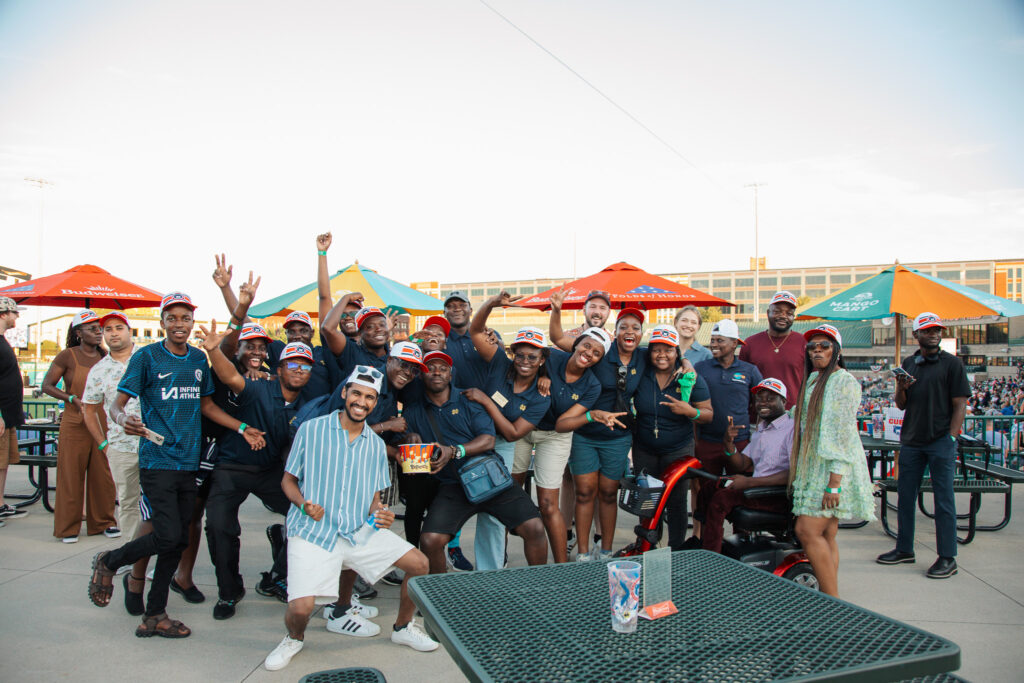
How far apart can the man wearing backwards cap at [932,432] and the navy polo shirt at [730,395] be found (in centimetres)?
125

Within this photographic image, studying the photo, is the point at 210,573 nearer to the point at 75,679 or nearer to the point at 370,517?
the point at 75,679

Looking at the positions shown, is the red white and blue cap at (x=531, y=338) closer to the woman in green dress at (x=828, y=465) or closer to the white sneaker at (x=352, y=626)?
the woman in green dress at (x=828, y=465)

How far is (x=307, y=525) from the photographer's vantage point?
143 inches

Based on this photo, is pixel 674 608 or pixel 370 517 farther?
pixel 370 517

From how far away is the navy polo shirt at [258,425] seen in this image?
4363 mm

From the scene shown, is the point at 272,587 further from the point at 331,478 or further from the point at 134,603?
the point at 331,478

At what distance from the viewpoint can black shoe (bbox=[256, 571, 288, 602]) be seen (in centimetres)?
466

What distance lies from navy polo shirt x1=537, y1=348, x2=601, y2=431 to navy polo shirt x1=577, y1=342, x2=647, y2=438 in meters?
0.10

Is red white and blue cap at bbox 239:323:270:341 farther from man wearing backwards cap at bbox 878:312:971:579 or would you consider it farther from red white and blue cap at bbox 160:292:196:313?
man wearing backwards cap at bbox 878:312:971:579

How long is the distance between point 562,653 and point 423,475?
2799mm

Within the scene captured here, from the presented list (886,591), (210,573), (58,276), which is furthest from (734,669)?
(58,276)

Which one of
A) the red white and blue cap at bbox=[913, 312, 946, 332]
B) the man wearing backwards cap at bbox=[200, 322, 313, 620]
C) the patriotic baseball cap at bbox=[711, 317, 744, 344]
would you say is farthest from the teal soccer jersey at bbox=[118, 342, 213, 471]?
the red white and blue cap at bbox=[913, 312, 946, 332]

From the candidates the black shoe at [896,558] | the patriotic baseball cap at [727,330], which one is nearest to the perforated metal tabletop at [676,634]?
the patriotic baseball cap at [727,330]

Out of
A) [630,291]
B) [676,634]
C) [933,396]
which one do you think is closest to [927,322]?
[933,396]
